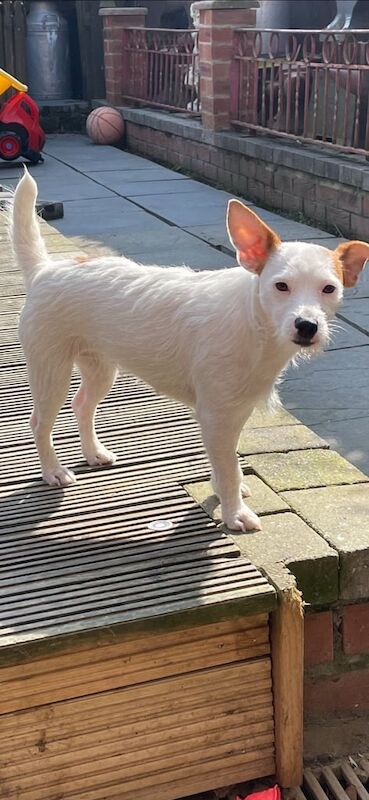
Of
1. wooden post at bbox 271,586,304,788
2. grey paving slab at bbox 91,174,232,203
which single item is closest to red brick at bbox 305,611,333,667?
wooden post at bbox 271,586,304,788

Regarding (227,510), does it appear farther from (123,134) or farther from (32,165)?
(123,134)

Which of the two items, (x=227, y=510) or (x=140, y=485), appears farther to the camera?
(x=140, y=485)

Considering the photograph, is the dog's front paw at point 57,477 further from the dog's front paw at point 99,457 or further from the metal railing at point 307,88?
the metal railing at point 307,88

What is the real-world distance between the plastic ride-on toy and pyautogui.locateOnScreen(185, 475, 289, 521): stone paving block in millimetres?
9249

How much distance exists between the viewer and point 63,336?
3102mm

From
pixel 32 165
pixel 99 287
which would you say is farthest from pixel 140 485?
pixel 32 165

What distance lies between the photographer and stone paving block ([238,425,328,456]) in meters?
3.45

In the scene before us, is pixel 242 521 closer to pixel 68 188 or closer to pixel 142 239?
pixel 142 239

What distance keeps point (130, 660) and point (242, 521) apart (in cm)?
60

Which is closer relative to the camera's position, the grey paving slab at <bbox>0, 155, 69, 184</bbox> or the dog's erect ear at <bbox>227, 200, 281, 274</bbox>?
the dog's erect ear at <bbox>227, 200, 281, 274</bbox>

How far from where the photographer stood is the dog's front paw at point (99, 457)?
342 cm

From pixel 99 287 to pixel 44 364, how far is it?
0.32 m

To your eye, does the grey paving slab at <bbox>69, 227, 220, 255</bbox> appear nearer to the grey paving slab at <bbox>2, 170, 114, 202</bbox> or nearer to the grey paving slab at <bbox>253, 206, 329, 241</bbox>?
the grey paving slab at <bbox>253, 206, 329, 241</bbox>

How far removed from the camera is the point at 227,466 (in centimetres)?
287
